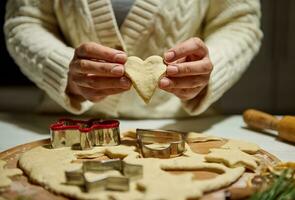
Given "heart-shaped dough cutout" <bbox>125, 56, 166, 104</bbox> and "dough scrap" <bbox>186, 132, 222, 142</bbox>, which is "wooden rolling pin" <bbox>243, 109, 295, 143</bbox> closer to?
"dough scrap" <bbox>186, 132, 222, 142</bbox>

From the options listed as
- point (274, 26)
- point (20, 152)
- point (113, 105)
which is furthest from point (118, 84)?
point (274, 26)

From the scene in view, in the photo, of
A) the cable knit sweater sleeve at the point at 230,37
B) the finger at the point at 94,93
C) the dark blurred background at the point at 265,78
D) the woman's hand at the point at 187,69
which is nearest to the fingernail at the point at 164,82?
the woman's hand at the point at 187,69

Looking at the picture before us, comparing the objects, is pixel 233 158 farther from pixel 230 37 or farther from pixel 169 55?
pixel 230 37

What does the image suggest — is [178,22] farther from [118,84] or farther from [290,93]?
[290,93]

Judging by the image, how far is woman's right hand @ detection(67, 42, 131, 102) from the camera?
100 cm

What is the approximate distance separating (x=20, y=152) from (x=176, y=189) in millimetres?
389

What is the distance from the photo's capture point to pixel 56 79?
121 cm

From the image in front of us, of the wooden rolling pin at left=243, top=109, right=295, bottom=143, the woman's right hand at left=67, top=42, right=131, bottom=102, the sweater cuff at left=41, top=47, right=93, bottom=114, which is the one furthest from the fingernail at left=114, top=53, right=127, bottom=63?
the wooden rolling pin at left=243, top=109, right=295, bottom=143

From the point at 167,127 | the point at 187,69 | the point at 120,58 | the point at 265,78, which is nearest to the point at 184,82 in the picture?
the point at 187,69

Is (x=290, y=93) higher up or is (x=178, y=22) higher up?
(x=178, y=22)

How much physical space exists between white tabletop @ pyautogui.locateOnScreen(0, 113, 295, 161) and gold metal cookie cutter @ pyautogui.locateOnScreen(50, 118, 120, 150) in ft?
0.56

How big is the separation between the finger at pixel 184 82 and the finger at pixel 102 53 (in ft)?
0.29

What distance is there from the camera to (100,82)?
1.05 m

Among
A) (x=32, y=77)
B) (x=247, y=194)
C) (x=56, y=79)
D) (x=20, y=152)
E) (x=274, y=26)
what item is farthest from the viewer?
(x=274, y=26)
